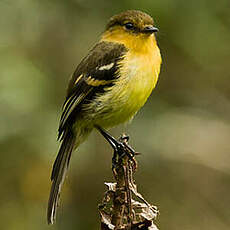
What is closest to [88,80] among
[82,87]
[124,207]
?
[82,87]

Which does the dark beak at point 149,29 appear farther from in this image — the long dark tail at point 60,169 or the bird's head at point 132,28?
the long dark tail at point 60,169

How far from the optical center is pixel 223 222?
20.1 feet

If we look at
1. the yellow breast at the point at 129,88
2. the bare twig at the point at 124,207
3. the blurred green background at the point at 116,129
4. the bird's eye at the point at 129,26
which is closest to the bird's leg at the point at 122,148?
the yellow breast at the point at 129,88

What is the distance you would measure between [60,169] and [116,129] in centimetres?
170

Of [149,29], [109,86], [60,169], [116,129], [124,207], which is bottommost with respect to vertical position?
[124,207]

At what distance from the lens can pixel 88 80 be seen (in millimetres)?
4789

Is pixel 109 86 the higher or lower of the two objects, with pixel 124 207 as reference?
higher

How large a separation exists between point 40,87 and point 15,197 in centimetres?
110

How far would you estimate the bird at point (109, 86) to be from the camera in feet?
15.4

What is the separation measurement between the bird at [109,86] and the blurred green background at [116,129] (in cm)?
31

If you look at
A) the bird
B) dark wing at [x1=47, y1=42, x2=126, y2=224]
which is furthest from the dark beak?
dark wing at [x1=47, y1=42, x2=126, y2=224]

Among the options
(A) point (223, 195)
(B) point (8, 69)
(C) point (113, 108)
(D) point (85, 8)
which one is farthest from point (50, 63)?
(A) point (223, 195)

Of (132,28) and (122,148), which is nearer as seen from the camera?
(122,148)

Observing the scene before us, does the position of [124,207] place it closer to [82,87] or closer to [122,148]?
[122,148]
